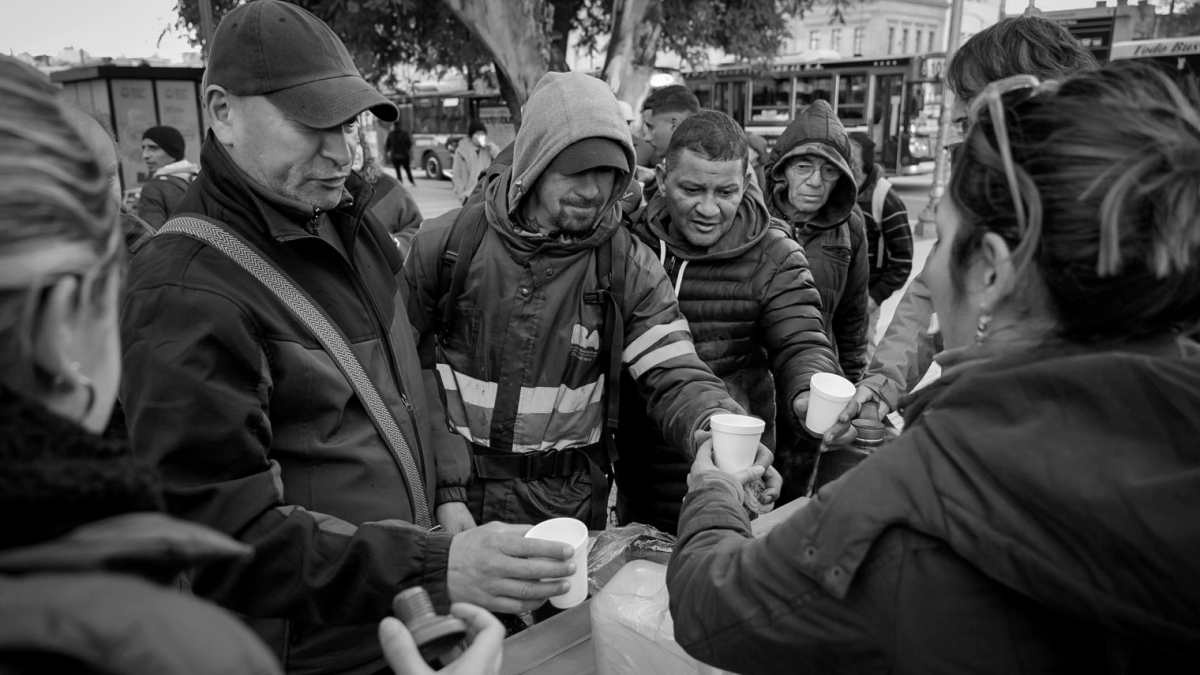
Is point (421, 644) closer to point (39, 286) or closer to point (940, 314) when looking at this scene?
point (39, 286)

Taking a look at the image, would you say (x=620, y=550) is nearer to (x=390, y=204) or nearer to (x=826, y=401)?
(x=826, y=401)

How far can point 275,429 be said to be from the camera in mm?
1594

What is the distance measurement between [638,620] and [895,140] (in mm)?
19342

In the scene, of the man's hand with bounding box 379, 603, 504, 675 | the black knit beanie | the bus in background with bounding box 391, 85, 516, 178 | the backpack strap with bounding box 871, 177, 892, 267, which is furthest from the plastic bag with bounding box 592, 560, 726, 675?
the bus in background with bounding box 391, 85, 516, 178

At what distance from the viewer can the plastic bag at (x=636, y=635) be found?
5.29 ft

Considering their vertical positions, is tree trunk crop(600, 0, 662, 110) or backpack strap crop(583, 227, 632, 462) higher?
tree trunk crop(600, 0, 662, 110)

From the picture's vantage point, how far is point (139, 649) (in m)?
0.61

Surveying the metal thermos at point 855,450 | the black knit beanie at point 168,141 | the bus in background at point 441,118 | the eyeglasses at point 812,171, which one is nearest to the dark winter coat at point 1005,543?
the metal thermos at point 855,450

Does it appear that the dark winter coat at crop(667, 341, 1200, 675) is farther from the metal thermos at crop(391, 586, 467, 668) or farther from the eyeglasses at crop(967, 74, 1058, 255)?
the metal thermos at crop(391, 586, 467, 668)

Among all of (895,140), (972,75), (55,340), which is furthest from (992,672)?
(895,140)

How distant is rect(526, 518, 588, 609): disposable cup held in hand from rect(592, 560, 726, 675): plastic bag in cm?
7

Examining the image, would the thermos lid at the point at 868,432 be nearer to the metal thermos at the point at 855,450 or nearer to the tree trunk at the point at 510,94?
the metal thermos at the point at 855,450

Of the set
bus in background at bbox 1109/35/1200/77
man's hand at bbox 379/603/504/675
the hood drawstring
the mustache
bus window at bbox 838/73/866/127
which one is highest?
bus in background at bbox 1109/35/1200/77

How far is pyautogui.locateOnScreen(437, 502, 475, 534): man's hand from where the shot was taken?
202cm
